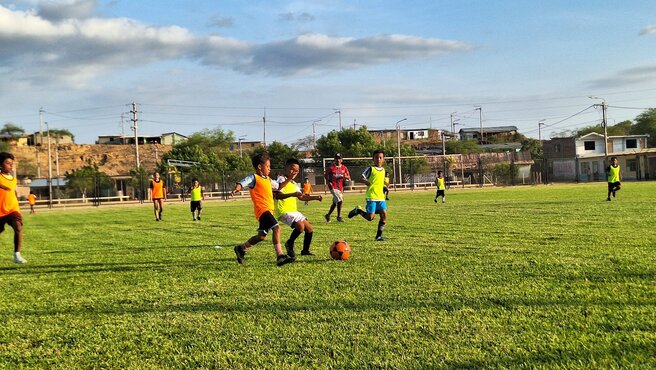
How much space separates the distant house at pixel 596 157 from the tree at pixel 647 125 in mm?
10610

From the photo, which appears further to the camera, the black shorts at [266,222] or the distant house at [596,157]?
the distant house at [596,157]

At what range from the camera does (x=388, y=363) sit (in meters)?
3.51

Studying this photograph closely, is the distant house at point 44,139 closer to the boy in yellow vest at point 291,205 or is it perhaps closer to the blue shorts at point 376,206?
the blue shorts at point 376,206

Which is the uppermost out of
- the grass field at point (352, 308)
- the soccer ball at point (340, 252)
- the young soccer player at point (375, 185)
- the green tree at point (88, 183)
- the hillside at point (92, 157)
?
the hillside at point (92, 157)

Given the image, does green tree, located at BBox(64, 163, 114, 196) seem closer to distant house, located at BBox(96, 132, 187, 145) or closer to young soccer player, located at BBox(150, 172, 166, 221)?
young soccer player, located at BBox(150, 172, 166, 221)

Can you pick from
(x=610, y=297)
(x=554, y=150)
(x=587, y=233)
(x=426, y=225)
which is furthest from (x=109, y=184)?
(x=554, y=150)

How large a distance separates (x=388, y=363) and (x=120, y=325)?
8.55 ft

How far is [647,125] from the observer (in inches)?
3265

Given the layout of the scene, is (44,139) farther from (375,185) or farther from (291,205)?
(291,205)

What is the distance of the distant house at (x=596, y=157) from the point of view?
6269cm

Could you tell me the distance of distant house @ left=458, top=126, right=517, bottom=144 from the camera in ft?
349

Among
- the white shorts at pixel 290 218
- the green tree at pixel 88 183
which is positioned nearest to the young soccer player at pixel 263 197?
the white shorts at pixel 290 218

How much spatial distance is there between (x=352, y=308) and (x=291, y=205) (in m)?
3.69

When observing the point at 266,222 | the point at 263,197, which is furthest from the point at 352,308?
the point at 263,197
